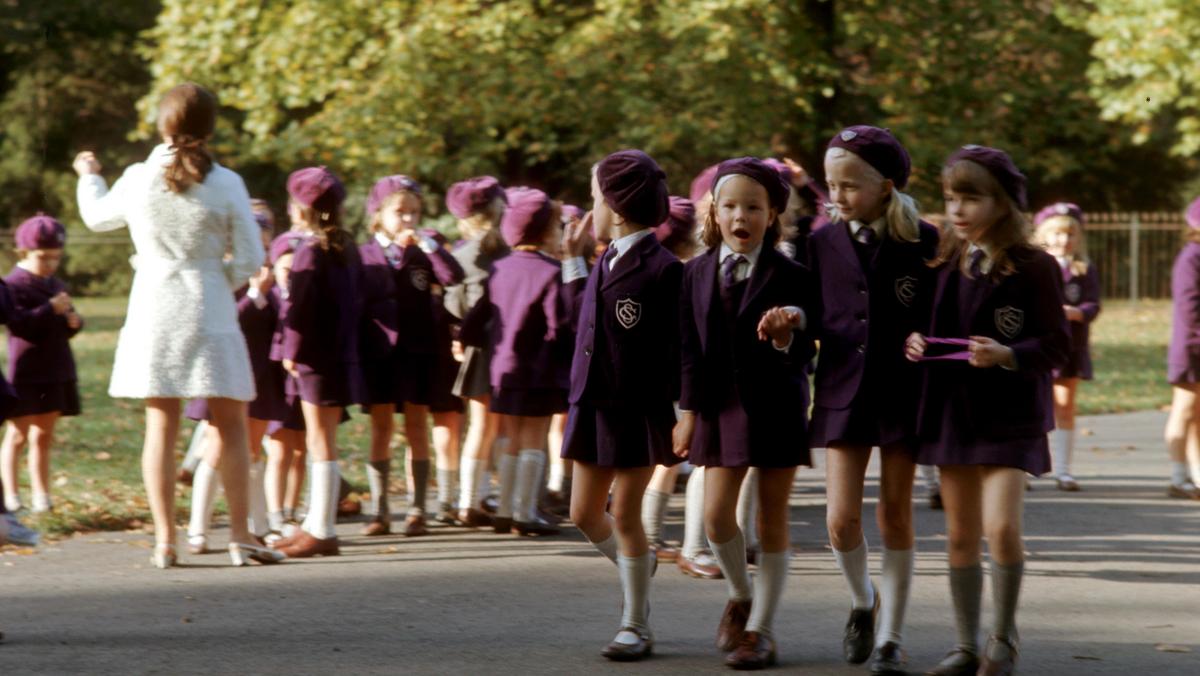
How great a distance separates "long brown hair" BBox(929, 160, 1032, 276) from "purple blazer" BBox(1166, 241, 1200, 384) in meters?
5.41

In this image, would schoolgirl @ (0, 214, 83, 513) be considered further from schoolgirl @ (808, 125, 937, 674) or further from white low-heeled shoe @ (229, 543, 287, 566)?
schoolgirl @ (808, 125, 937, 674)

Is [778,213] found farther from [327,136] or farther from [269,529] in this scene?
[327,136]

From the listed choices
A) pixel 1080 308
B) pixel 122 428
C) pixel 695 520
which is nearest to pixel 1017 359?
pixel 695 520

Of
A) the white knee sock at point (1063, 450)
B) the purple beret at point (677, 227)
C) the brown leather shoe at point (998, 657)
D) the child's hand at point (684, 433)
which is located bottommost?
the brown leather shoe at point (998, 657)

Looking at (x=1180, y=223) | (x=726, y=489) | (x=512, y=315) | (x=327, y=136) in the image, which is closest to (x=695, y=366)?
(x=726, y=489)

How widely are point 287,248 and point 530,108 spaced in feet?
42.6

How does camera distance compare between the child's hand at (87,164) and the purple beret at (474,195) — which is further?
the purple beret at (474,195)

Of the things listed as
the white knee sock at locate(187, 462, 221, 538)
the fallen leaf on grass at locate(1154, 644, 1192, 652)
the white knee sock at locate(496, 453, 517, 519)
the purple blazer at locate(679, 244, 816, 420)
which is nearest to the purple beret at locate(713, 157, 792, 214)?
the purple blazer at locate(679, 244, 816, 420)

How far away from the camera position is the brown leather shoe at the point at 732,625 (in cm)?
608

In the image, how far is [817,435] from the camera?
5.93m

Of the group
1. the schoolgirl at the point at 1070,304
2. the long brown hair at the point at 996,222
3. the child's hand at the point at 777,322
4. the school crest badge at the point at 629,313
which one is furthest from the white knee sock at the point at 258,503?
the schoolgirl at the point at 1070,304

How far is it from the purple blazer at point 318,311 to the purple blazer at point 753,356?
9.70ft

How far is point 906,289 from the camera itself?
Result: 589 cm

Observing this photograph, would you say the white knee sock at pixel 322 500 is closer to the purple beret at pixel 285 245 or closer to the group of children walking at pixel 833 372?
the purple beret at pixel 285 245
